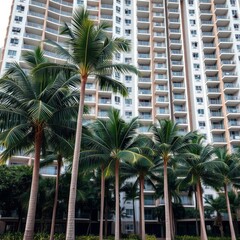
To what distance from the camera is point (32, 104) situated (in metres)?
16.8

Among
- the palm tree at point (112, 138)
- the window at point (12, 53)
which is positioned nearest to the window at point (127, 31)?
the window at point (12, 53)

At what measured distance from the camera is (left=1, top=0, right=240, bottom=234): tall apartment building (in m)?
53.4

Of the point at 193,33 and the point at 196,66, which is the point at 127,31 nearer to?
the point at 193,33

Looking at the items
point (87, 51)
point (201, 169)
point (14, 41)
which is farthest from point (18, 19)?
point (201, 169)

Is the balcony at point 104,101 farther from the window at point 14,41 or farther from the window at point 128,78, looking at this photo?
the window at point 14,41

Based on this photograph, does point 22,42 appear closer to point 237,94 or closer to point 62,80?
point 62,80

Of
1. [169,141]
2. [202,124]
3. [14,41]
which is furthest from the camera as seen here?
[202,124]

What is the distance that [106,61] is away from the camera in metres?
16.7

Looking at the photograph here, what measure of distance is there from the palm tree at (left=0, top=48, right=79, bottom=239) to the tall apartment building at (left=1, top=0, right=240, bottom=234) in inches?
1282

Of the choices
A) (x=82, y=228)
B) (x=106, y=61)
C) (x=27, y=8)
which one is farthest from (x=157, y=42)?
(x=106, y=61)

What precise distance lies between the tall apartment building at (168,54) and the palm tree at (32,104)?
3256 cm

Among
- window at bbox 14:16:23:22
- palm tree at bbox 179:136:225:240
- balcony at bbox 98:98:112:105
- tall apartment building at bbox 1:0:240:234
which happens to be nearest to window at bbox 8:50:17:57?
tall apartment building at bbox 1:0:240:234

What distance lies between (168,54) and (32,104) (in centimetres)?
4958

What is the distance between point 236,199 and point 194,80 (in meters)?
27.3
